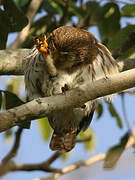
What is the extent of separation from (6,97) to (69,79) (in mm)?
487

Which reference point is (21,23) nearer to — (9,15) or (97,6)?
(9,15)

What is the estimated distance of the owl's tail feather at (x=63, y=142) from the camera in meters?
3.95

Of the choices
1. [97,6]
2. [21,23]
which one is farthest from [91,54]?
[97,6]

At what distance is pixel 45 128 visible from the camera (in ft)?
15.0

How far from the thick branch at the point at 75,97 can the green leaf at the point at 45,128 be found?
1720 millimetres

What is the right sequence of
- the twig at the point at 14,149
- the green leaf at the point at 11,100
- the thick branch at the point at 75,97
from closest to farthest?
the thick branch at the point at 75,97
the green leaf at the point at 11,100
the twig at the point at 14,149

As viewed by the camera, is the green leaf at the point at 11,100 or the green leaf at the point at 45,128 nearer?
the green leaf at the point at 11,100

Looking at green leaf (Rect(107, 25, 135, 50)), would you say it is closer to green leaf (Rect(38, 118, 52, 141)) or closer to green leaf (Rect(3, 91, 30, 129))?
green leaf (Rect(3, 91, 30, 129))

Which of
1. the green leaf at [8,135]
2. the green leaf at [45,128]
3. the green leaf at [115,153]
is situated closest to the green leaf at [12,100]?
the green leaf at [115,153]

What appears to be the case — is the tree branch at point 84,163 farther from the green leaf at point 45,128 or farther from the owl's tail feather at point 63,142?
the green leaf at point 45,128

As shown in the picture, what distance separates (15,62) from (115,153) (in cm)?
128

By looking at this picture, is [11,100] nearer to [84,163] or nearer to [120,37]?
[84,163]

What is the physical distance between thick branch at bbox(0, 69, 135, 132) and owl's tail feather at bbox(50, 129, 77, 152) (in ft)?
3.74

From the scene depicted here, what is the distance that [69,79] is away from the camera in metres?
3.47
